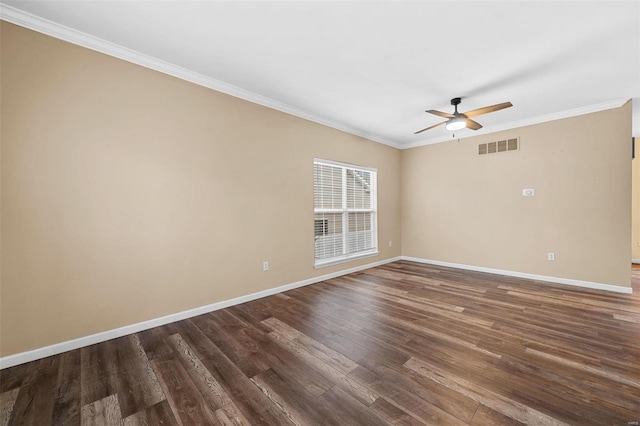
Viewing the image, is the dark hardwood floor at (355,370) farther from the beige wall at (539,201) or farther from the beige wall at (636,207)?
the beige wall at (636,207)

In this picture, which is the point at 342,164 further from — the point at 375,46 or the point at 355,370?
the point at 355,370

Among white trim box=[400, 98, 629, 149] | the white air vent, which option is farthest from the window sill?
the white air vent

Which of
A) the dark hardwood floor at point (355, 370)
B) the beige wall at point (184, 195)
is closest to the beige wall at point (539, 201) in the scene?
the beige wall at point (184, 195)

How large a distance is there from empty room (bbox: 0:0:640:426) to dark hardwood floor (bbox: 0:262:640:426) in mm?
19

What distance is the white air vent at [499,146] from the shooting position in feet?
14.9

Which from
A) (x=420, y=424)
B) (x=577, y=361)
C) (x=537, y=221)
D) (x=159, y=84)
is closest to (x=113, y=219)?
(x=159, y=84)

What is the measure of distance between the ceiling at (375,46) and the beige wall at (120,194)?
0.25 meters

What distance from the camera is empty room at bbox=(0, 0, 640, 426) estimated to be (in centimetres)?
175

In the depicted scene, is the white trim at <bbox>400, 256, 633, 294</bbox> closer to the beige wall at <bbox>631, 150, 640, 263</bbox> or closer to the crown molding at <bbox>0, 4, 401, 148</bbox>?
the beige wall at <bbox>631, 150, 640, 263</bbox>

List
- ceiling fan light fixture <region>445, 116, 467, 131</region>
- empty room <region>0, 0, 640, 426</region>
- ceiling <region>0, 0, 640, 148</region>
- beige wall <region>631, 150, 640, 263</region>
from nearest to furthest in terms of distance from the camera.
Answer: empty room <region>0, 0, 640, 426</region> < ceiling <region>0, 0, 640, 148</region> < ceiling fan light fixture <region>445, 116, 467, 131</region> < beige wall <region>631, 150, 640, 263</region>

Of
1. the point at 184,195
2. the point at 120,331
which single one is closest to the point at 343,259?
the point at 184,195

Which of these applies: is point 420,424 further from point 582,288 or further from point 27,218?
point 582,288

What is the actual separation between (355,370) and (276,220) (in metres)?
2.32

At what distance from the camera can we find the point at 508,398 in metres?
1.64
